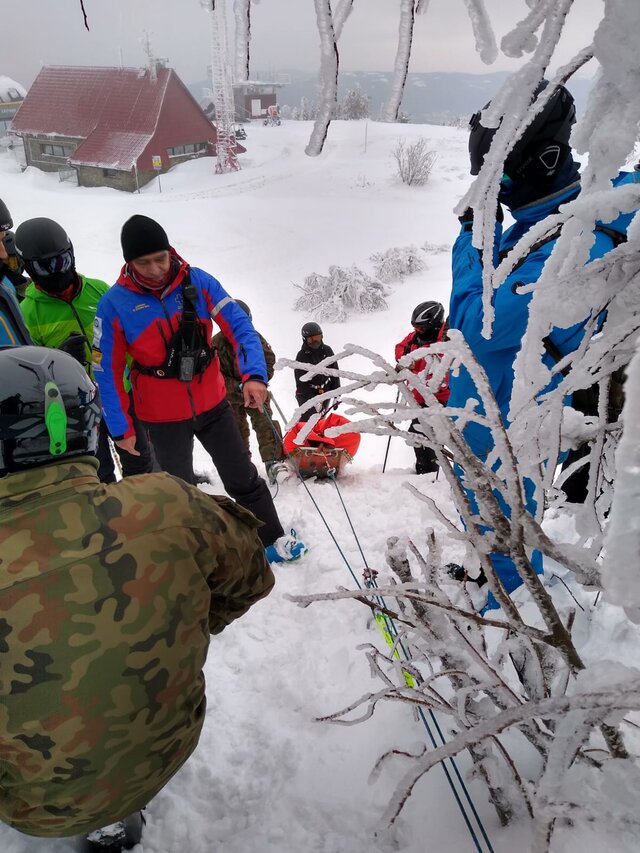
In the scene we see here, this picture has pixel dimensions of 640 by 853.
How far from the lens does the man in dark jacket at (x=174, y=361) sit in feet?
9.09

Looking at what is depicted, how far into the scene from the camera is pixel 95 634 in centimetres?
125

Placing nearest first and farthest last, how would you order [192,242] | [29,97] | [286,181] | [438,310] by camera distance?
[438,310] < [192,242] < [286,181] < [29,97]

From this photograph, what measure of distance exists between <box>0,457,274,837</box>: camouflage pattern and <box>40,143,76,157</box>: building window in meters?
31.1

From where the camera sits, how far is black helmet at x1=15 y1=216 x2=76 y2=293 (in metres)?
2.94

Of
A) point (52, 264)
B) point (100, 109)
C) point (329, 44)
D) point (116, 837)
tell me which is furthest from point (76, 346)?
point (100, 109)

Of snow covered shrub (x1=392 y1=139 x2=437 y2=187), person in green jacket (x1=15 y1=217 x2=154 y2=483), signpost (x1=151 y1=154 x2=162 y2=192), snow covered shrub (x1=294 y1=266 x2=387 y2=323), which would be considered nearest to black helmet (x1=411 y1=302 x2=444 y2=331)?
person in green jacket (x1=15 y1=217 x2=154 y2=483)

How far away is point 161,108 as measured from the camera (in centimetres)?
2464

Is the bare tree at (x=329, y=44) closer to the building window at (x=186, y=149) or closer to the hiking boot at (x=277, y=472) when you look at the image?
the hiking boot at (x=277, y=472)

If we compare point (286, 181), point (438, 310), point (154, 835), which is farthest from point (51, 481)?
point (286, 181)

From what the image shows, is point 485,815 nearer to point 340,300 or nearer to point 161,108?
point 340,300

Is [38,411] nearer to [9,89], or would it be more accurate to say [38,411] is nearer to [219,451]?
[219,451]

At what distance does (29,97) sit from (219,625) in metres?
36.2

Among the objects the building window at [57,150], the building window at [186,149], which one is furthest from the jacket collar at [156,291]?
the building window at [57,150]

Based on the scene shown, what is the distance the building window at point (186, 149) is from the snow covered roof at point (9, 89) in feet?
74.8
